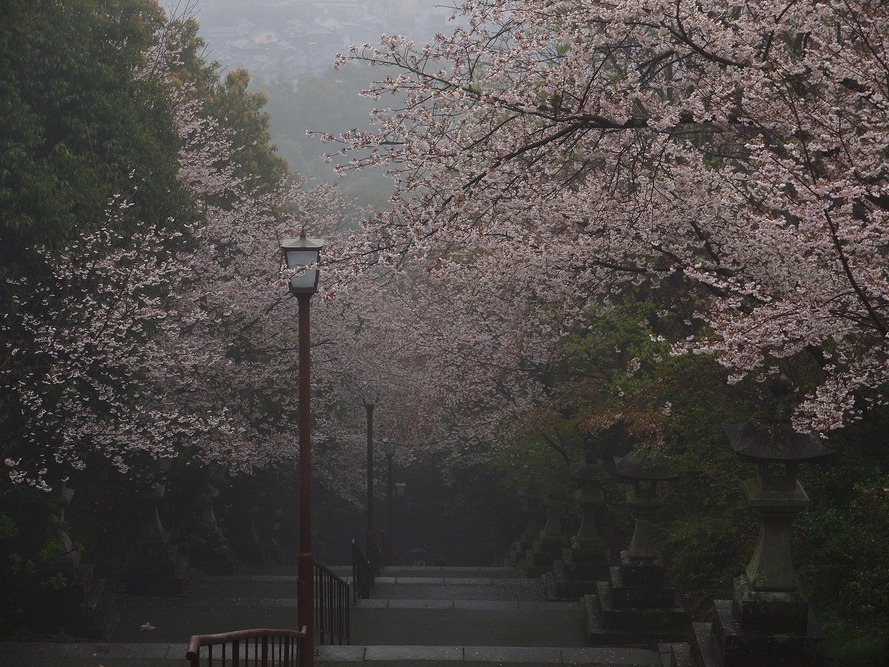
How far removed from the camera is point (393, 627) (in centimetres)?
1260

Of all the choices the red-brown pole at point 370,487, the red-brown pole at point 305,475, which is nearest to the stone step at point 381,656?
the red-brown pole at point 305,475

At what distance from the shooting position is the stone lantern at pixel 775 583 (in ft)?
23.9

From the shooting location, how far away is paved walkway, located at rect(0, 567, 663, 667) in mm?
9305

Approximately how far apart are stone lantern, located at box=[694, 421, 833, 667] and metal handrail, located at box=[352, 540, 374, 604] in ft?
28.5

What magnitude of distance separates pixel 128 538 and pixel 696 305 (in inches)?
444

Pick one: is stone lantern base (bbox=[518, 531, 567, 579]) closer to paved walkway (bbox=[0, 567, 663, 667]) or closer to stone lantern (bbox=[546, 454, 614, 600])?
paved walkway (bbox=[0, 567, 663, 667])

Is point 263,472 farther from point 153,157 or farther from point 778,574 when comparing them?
point 778,574

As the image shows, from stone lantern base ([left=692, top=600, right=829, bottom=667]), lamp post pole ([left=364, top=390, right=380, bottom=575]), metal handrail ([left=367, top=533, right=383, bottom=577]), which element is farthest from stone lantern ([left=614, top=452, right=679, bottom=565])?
metal handrail ([left=367, top=533, right=383, bottom=577])

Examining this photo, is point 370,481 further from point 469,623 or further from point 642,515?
point 642,515

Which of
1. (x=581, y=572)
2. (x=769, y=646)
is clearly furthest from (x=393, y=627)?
(x=769, y=646)

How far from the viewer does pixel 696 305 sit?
12000 millimetres

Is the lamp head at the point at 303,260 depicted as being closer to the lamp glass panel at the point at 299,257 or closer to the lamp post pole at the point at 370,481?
the lamp glass panel at the point at 299,257

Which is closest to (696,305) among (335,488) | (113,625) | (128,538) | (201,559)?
(113,625)

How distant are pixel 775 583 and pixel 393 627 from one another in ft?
21.4
